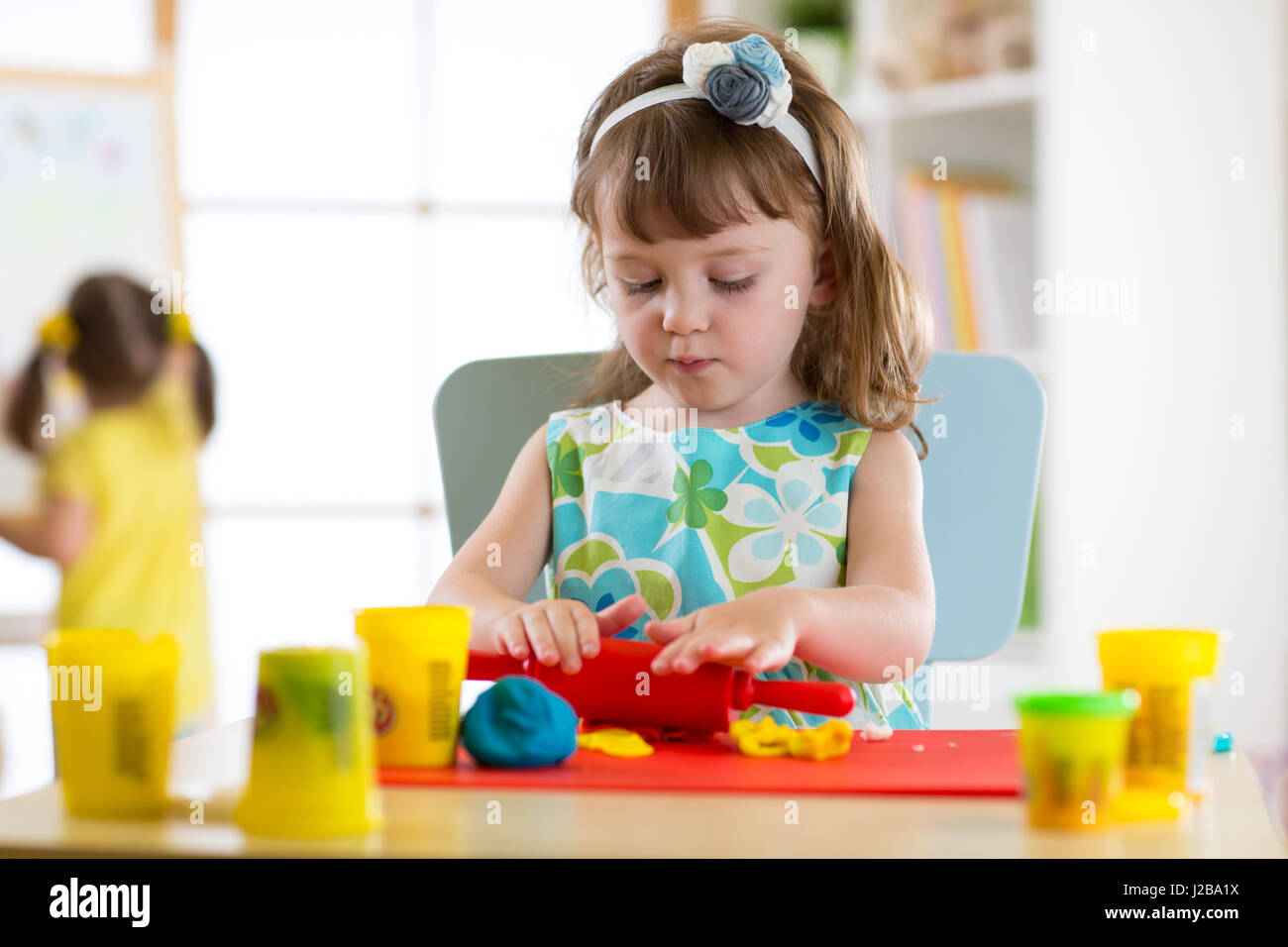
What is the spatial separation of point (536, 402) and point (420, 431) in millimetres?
1989

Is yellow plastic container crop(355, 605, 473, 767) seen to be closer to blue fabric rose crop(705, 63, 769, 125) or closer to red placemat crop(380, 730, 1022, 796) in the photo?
red placemat crop(380, 730, 1022, 796)

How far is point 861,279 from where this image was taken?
140 cm

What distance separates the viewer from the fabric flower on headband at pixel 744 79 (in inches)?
49.1

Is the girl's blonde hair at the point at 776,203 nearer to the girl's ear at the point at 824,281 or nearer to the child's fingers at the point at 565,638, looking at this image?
the girl's ear at the point at 824,281

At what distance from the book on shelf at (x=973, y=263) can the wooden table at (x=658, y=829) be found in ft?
6.37

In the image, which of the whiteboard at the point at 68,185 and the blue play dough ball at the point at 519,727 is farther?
the whiteboard at the point at 68,185

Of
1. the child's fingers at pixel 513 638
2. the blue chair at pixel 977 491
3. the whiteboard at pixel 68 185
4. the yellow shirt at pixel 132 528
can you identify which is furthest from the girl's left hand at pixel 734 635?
the whiteboard at pixel 68 185

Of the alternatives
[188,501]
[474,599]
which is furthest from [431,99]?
[474,599]

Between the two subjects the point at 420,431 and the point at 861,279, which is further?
the point at 420,431

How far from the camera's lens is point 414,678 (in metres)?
0.83

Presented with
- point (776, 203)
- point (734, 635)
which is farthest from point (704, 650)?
point (776, 203)

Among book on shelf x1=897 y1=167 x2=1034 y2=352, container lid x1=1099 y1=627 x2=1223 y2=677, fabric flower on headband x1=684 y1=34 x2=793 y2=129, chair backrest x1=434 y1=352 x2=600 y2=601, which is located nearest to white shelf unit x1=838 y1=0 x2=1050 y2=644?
book on shelf x1=897 y1=167 x2=1034 y2=352

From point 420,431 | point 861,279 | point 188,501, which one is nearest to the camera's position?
point 861,279
